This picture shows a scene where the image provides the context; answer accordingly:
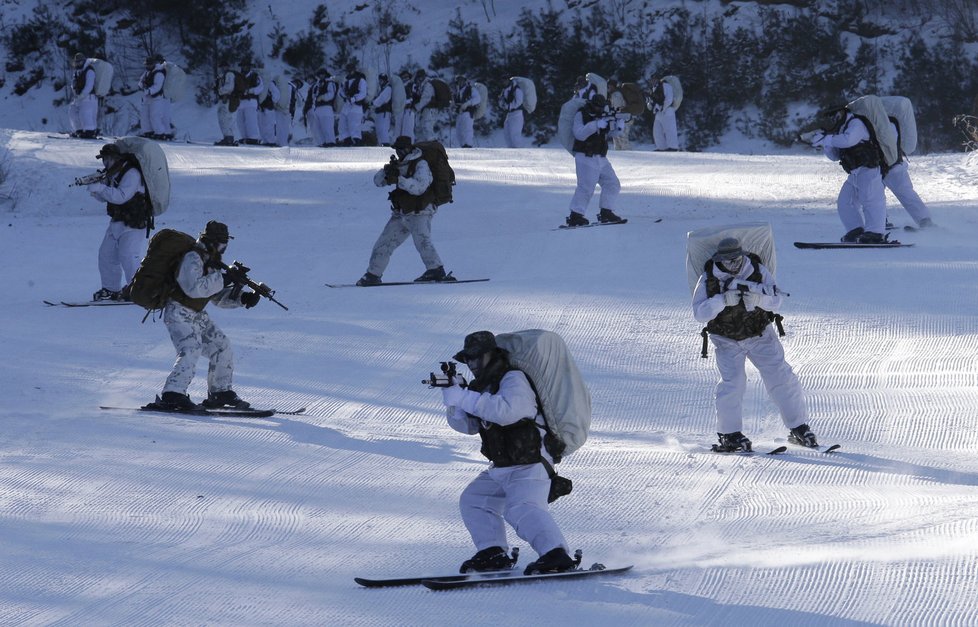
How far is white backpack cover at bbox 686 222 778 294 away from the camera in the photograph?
7.76 m

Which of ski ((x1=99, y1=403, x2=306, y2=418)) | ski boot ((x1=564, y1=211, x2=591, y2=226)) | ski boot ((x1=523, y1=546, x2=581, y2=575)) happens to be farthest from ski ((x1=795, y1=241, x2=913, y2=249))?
ski boot ((x1=523, y1=546, x2=581, y2=575))

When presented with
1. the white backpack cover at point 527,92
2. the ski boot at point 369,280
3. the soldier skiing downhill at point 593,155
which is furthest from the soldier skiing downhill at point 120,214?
the white backpack cover at point 527,92

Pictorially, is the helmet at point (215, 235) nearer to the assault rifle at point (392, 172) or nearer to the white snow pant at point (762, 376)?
the white snow pant at point (762, 376)

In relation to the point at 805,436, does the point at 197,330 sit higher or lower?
higher

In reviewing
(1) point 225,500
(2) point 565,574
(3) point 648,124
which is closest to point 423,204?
(1) point 225,500

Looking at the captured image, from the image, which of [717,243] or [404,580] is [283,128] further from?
[404,580]

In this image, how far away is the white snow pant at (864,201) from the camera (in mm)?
13156

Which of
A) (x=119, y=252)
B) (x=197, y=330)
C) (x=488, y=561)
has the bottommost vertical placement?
(x=488, y=561)

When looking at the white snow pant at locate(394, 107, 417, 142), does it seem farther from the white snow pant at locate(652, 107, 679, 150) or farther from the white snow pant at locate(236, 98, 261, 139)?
the white snow pant at locate(652, 107, 679, 150)

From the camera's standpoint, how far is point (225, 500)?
6.91m

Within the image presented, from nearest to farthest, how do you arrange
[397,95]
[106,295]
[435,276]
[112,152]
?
[112,152]
[106,295]
[435,276]
[397,95]

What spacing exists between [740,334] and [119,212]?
6.87m

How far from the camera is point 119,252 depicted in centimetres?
1277

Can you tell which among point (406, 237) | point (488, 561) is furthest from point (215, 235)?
point (406, 237)
